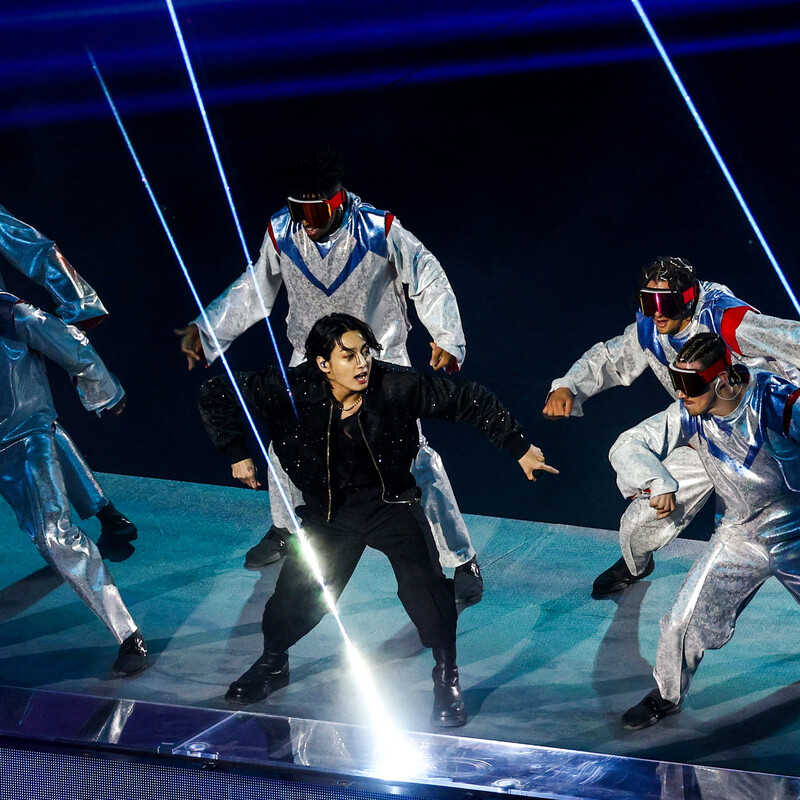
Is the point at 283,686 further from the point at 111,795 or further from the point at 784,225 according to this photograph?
the point at 784,225

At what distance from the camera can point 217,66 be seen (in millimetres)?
5098

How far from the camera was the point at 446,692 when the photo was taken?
3.77 metres

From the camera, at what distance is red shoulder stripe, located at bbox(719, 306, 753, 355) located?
3980mm

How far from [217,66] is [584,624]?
2.41m

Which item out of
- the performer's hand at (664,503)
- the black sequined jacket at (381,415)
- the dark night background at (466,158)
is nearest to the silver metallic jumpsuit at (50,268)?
the dark night background at (466,158)

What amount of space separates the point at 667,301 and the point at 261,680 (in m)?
1.58

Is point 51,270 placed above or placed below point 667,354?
above

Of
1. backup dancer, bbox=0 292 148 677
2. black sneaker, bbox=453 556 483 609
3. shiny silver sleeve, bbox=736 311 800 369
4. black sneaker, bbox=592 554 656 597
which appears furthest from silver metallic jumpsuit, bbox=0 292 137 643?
shiny silver sleeve, bbox=736 311 800 369

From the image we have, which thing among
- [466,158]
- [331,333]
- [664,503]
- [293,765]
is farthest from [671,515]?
[293,765]

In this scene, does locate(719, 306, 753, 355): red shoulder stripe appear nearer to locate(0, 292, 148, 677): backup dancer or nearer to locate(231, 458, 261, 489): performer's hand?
locate(231, 458, 261, 489): performer's hand

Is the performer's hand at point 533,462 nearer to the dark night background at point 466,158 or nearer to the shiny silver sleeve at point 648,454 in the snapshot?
the shiny silver sleeve at point 648,454

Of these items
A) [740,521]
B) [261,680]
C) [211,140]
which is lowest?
[740,521]

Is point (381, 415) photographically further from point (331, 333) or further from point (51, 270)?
point (51, 270)

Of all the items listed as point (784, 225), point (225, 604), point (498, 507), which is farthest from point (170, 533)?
point (784, 225)
